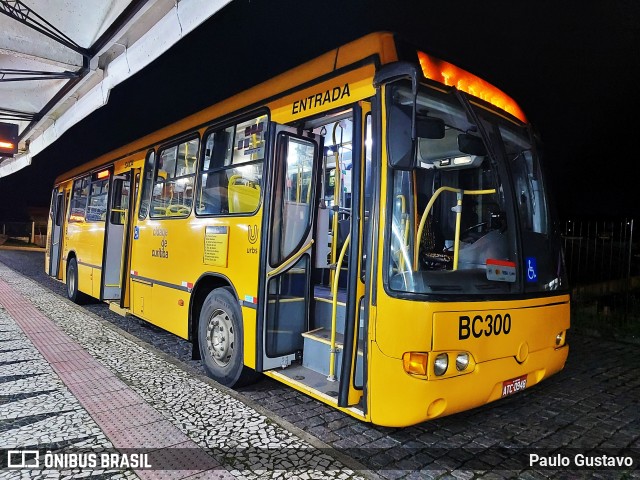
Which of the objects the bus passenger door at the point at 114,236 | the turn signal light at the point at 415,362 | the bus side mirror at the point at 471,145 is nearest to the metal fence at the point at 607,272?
the bus side mirror at the point at 471,145

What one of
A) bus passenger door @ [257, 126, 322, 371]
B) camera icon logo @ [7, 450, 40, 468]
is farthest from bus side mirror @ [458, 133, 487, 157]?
camera icon logo @ [7, 450, 40, 468]

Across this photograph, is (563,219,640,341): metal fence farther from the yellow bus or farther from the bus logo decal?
the bus logo decal

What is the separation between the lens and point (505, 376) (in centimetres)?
311

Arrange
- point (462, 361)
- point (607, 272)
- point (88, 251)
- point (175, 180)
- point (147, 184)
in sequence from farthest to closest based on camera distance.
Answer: point (88, 251) → point (607, 272) → point (147, 184) → point (175, 180) → point (462, 361)

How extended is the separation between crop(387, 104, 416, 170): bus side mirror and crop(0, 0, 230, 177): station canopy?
278 centimetres

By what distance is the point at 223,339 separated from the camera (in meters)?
4.32

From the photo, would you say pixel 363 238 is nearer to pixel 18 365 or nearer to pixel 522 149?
pixel 522 149

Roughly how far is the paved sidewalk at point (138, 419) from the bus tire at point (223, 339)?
0.18 metres

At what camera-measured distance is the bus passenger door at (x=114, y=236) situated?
720 centimetres

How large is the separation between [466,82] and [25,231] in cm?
3848

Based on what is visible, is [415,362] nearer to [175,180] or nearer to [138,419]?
[138,419]

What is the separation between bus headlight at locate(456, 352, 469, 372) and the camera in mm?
2861

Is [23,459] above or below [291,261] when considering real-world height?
below

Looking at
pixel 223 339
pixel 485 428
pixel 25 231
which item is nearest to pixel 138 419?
pixel 223 339
